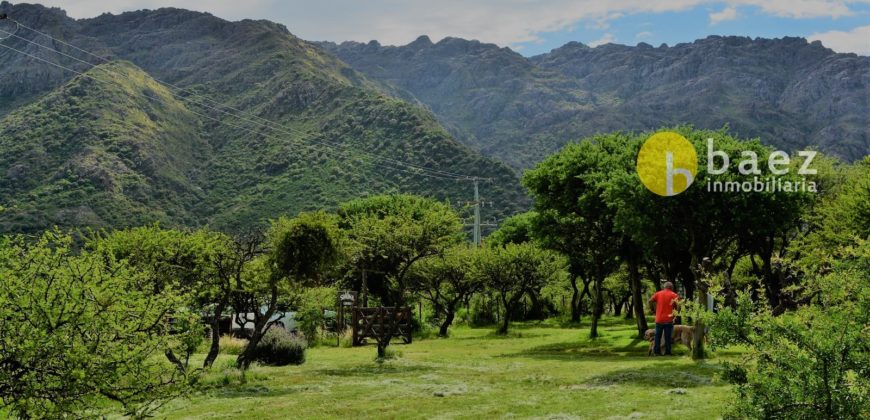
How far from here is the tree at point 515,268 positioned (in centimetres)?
4659

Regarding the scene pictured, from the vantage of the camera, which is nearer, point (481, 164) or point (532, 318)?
point (532, 318)

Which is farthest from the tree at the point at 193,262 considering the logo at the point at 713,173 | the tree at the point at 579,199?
the tree at the point at 579,199

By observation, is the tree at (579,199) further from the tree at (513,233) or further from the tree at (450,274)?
the tree at (513,233)

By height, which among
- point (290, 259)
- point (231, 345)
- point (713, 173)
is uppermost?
point (713, 173)

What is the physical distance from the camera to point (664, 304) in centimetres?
2272

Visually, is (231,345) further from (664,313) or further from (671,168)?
(671,168)

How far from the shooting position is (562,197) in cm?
3388

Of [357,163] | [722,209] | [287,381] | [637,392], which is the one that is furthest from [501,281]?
[357,163]

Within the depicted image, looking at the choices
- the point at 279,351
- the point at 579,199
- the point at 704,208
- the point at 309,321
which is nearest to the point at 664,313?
the point at 704,208

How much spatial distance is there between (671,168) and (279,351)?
15.3m

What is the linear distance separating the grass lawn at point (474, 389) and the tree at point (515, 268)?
60.1ft

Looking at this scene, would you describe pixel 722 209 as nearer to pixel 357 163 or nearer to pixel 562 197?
pixel 562 197

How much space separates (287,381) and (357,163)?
363 ft

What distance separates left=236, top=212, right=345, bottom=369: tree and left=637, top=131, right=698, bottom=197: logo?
36.4 ft
